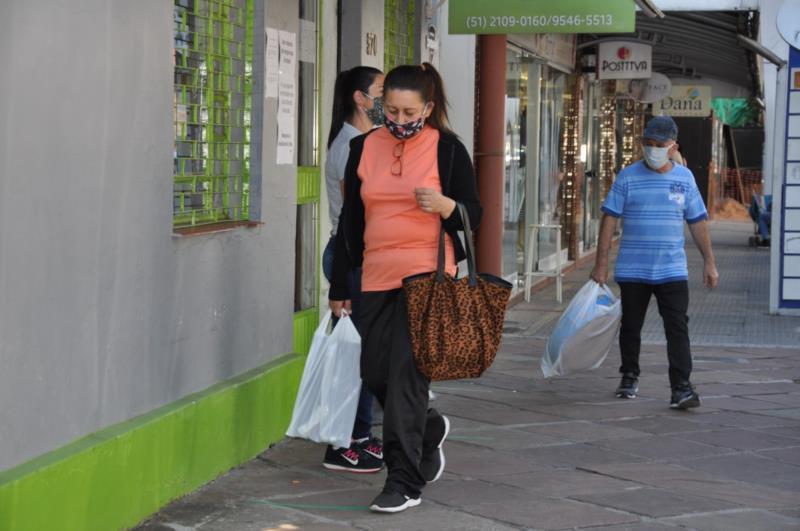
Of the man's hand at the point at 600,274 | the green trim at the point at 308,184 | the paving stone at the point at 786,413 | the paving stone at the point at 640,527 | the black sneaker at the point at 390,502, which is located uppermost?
the green trim at the point at 308,184

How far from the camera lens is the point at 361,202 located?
20.5ft

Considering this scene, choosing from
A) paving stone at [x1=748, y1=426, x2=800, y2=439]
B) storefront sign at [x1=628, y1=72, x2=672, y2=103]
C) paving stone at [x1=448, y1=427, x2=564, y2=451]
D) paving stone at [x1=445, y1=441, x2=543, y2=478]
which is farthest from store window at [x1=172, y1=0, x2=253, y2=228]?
storefront sign at [x1=628, y1=72, x2=672, y2=103]

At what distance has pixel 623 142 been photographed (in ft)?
92.5

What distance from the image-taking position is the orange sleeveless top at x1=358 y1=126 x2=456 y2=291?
604cm

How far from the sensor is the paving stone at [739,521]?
19.5 ft

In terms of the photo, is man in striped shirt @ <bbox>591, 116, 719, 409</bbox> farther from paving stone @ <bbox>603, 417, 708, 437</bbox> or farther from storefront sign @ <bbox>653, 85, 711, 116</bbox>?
storefront sign @ <bbox>653, 85, 711, 116</bbox>

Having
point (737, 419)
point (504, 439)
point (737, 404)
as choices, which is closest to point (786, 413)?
point (737, 404)

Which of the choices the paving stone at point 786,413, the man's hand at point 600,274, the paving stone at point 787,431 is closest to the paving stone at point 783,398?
the paving stone at point 786,413

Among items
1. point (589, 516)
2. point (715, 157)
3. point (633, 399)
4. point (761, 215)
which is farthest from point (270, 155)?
point (715, 157)

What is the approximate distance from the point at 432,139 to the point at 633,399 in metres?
3.63

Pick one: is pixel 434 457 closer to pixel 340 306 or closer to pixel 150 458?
pixel 340 306

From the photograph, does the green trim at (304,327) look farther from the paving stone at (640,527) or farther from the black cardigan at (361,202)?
the paving stone at (640,527)

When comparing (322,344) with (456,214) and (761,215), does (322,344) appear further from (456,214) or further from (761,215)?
(761,215)

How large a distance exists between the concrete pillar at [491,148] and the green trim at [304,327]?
2.99 metres
